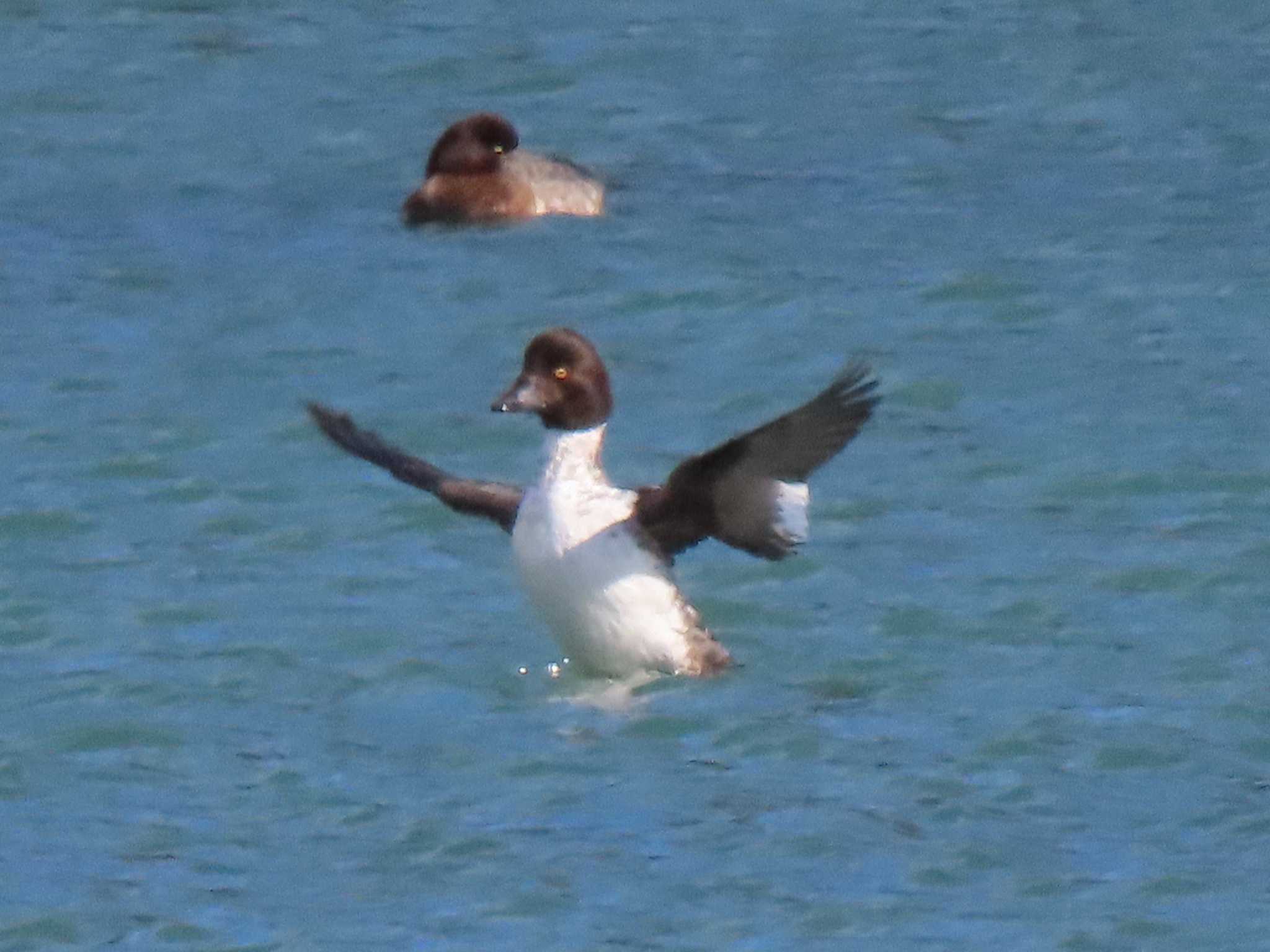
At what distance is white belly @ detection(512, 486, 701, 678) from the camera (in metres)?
9.89

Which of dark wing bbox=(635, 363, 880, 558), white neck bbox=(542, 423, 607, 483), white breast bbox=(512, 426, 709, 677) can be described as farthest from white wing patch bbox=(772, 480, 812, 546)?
white neck bbox=(542, 423, 607, 483)

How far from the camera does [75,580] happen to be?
11.4 metres

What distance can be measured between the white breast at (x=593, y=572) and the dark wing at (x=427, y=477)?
292 mm

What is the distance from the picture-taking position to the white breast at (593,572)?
989 cm

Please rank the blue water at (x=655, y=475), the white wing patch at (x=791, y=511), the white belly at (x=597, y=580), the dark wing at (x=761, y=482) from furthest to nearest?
the white belly at (x=597, y=580)
the white wing patch at (x=791, y=511)
the dark wing at (x=761, y=482)
the blue water at (x=655, y=475)

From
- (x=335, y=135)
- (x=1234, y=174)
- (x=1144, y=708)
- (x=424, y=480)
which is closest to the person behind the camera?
(x=1144, y=708)

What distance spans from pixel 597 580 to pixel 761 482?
0.67 m

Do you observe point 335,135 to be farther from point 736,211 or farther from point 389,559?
point 389,559

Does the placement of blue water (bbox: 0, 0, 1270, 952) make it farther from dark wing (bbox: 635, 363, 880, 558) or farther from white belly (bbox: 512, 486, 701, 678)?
dark wing (bbox: 635, 363, 880, 558)

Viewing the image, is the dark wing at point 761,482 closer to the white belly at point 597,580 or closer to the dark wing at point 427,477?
the white belly at point 597,580

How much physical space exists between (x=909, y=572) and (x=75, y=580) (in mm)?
2740

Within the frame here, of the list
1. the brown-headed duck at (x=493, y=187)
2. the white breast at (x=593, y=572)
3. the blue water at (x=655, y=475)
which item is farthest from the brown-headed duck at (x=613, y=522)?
the brown-headed duck at (x=493, y=187)

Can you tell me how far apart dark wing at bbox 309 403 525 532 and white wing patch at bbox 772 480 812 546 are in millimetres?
1134

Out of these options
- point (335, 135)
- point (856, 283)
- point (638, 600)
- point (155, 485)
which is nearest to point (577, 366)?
point (638, 600)
